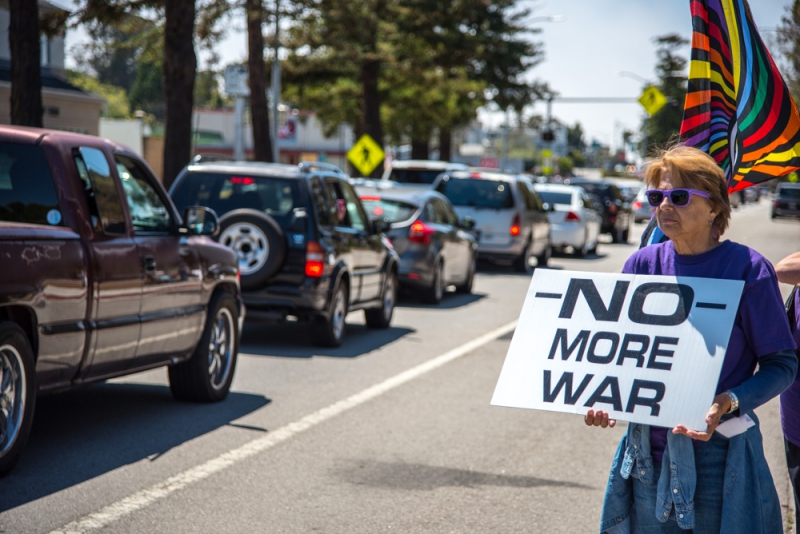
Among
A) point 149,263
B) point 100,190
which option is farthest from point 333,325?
point 100,190

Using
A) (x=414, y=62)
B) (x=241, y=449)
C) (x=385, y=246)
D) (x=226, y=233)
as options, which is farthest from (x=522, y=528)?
(x=414, y=62)

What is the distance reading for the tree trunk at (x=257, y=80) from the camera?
26.6 m

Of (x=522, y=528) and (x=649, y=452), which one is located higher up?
(x=649, y=452)

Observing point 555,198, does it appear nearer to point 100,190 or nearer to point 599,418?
point 100,190

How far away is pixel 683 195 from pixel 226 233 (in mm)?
7818

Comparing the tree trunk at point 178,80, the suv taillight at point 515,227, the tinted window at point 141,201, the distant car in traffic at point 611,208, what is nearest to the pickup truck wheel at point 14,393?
the tinted window at point 141,201

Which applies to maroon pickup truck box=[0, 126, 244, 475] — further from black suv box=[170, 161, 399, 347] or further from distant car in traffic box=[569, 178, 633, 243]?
distant car in traffic box=[569, 178, 633, 243]

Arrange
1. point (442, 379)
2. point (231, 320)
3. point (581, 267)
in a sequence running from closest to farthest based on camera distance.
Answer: point (231, 320)
point (442, 379)
point (581, 267)

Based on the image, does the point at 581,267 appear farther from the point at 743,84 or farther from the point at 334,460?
the point at 743,84

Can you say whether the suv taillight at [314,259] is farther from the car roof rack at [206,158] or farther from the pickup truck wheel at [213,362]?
the pickup truck wheel at [213,362]

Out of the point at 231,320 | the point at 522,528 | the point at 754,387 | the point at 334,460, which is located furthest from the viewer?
the point at 231,320

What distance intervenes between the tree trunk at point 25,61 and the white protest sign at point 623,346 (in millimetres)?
13671

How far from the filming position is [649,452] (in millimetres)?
3428

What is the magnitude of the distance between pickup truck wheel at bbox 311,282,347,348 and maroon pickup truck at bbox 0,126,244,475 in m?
2.85
